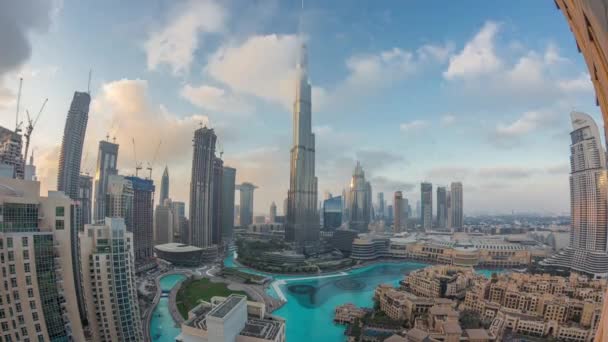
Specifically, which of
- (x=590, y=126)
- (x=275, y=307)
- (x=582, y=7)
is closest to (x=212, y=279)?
(x=275, y=307)

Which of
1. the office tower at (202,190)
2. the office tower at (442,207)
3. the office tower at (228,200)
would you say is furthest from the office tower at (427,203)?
the office tower at (202,190)

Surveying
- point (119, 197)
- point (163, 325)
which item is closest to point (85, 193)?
point (119, 197)

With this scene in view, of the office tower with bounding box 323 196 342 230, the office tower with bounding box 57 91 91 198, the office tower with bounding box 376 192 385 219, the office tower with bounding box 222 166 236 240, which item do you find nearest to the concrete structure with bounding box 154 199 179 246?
the office tower with bounding box 57 91 91 198

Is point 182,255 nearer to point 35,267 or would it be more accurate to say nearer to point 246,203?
point 35,267

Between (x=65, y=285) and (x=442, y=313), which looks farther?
(x=442, y=313)

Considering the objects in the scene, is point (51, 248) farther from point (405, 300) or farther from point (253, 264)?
point (253, 264)

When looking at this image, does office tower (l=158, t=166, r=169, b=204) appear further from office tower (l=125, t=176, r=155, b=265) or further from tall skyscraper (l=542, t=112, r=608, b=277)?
tall skyscraper (l=542, t=112, r=608, b=277)
